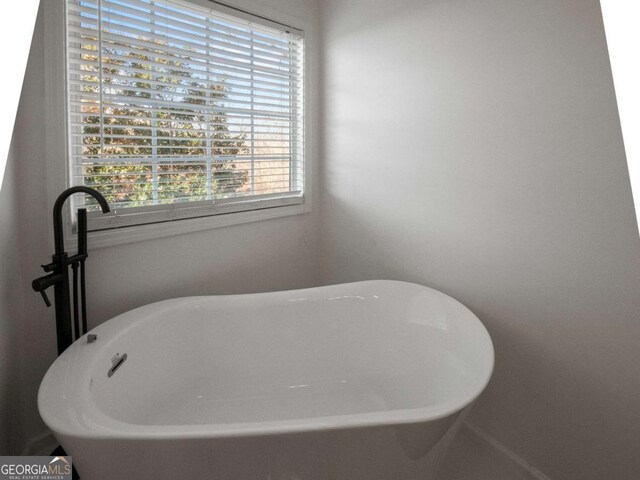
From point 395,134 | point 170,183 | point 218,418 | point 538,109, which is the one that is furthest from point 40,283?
point 538,109

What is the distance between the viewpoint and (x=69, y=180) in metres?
1.62

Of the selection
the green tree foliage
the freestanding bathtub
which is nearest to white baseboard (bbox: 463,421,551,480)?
the freestanding bathtub

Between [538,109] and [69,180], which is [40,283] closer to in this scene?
[69,180]

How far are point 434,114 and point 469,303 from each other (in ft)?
3.10

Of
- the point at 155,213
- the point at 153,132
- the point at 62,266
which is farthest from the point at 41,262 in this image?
the point at 153,132

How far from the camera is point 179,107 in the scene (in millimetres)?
1915

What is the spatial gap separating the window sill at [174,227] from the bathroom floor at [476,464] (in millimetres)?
1593

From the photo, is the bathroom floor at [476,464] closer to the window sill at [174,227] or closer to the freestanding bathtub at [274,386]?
the freestanding bathtub at [274,386]

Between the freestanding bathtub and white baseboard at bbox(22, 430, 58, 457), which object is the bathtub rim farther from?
white baseboard at bbox(22, 430, 58, 457)

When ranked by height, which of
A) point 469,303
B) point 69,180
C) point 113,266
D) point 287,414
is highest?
point 69,180

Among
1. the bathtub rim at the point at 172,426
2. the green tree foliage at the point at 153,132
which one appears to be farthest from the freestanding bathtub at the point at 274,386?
the green tree foliage at the point at 153,132

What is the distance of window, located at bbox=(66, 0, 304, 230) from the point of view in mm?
1666

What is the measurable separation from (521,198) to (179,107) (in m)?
1.65

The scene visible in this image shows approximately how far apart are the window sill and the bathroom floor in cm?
159
